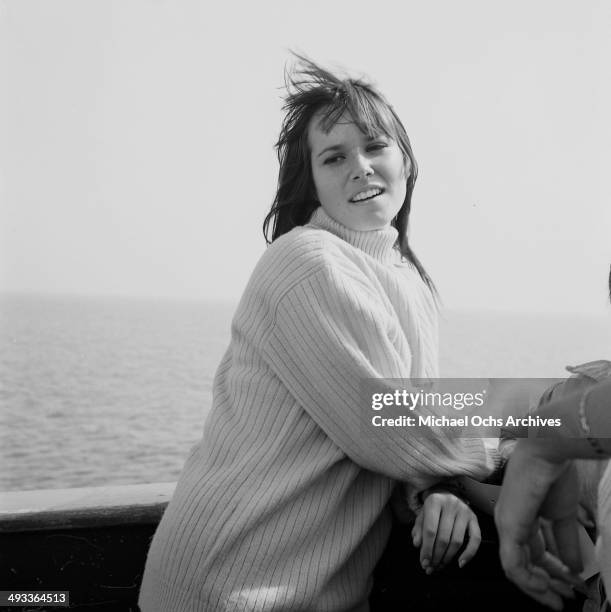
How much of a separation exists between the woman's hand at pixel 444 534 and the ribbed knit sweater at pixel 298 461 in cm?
6

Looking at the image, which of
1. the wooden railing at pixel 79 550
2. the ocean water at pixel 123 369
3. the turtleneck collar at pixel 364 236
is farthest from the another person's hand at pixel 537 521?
the ocean water at pixel 123 369

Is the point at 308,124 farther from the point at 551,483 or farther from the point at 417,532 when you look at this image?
the point at 551,483

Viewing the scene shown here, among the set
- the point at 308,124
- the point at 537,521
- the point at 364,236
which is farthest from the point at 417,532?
the point at 308,124

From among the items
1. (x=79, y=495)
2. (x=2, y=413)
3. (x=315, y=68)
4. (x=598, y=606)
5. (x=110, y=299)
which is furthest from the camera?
(x=110, y=299)

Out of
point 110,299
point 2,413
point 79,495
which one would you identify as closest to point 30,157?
point 110,299

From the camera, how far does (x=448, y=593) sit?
56.4 inches

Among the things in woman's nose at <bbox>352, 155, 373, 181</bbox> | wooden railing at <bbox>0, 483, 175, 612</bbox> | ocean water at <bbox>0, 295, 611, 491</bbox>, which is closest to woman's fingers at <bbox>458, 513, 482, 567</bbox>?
woman's nose at <bbox>352, 155, 373, 181</bbox>

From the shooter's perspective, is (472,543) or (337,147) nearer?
(472,543)

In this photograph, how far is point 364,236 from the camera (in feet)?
5.35

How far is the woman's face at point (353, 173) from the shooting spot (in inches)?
63.5

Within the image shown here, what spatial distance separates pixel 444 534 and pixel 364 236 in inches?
25.2

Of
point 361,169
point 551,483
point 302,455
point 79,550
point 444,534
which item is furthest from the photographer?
point 79,550

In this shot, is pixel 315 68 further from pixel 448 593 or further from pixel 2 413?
pixel 2 413

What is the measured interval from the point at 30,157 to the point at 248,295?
22.5 meters
